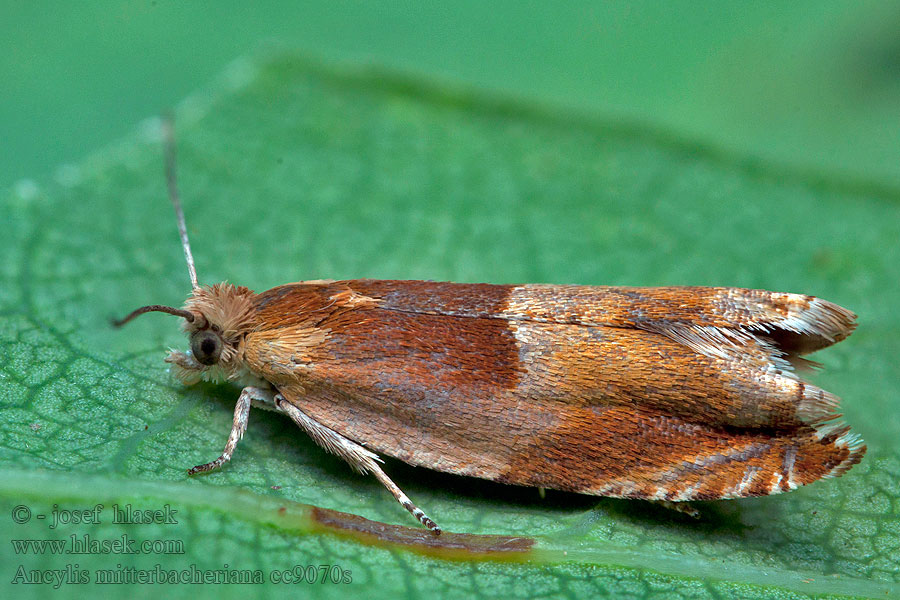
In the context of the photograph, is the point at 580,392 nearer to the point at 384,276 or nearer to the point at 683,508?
the point at 683,508

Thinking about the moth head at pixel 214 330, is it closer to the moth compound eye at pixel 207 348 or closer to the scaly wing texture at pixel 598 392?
the moth compound eye at pixel 207 348

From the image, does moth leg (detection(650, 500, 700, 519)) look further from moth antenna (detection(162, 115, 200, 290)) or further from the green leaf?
moth antenna (detection(162, 115, 200, 290))

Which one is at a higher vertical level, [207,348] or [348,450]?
[207,348]

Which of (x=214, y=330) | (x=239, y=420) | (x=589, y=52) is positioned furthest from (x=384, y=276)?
(x=589, y=52)

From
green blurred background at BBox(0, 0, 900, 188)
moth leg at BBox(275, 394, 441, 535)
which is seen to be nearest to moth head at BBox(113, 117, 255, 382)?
moth leg at BBox(275, 394, 441, 535)

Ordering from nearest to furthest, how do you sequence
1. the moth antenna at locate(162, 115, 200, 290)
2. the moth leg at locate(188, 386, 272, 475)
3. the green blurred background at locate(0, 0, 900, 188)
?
the moth leg at locate(188, 386, 272, 475), the moth antenna at locate(162, 115, 200, 290), the green blurred background at locate(0, 0, 900, 188)

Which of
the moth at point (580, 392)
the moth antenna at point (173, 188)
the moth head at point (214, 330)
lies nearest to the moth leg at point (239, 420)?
the moth at point (580, 392)
